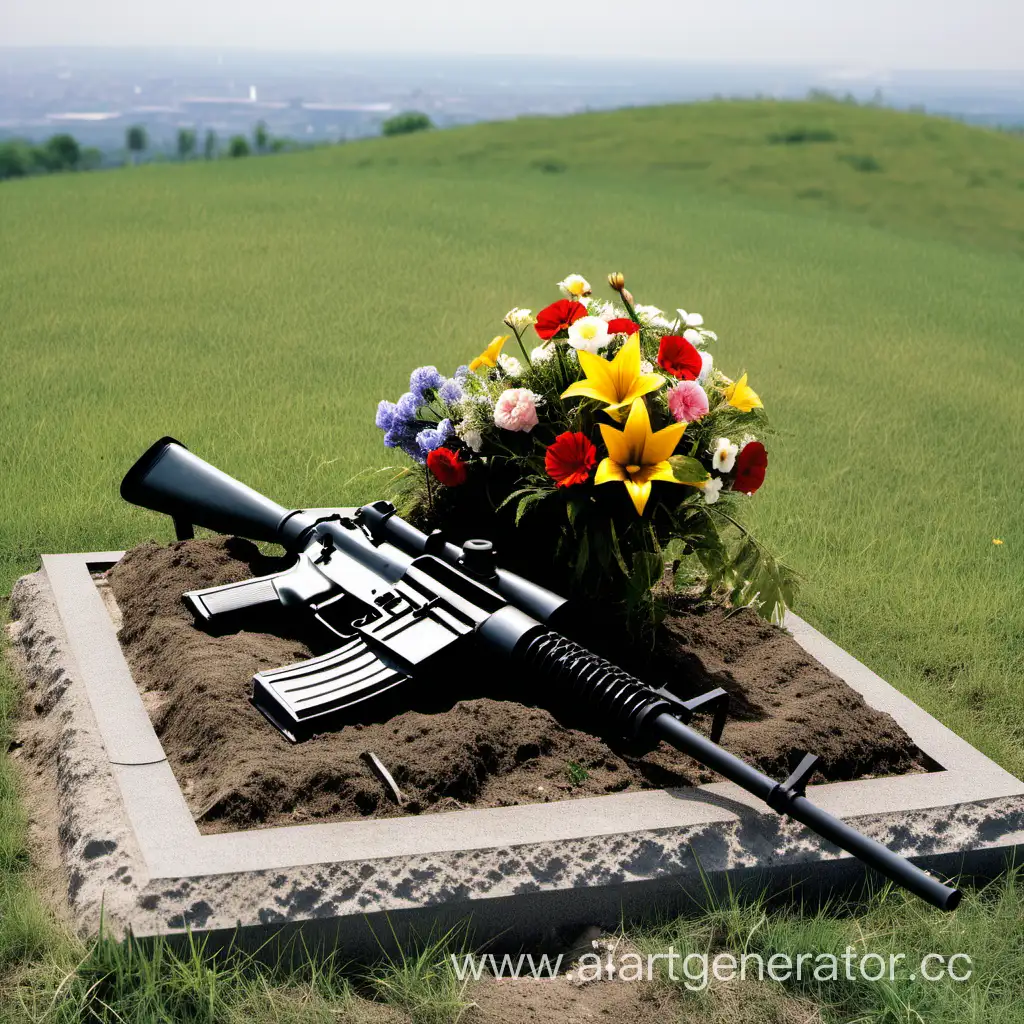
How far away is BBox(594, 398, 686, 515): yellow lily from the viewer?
397cm

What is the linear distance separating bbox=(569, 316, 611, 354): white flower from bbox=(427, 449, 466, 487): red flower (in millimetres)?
563

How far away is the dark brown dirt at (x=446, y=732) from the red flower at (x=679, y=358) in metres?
0.90

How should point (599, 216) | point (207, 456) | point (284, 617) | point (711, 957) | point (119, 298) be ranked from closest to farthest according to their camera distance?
point (711, 957) < point (284, 617) < point (207, 456) < point (119, 298) < point (599, 216)

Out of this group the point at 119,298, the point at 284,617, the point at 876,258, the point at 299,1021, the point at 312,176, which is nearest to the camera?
the point at 299,1021

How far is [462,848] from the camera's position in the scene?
313 centimetres

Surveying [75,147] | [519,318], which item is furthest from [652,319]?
[75,147]

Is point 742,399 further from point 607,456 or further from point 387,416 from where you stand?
point 387,416

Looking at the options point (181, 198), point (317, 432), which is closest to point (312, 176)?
point (181, 198)

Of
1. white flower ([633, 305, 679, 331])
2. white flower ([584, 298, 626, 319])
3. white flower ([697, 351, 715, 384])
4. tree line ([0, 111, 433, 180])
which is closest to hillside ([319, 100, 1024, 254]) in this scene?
white flower ([633, 305, 679, 331])

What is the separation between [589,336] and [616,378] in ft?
0.78

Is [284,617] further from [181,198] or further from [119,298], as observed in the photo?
[181,198]

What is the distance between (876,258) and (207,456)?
40.9 ft

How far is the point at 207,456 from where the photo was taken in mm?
7352

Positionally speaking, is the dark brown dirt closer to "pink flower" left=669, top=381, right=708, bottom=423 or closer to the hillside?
"pink flower" left=669, top=381, right=708, bottom=423
